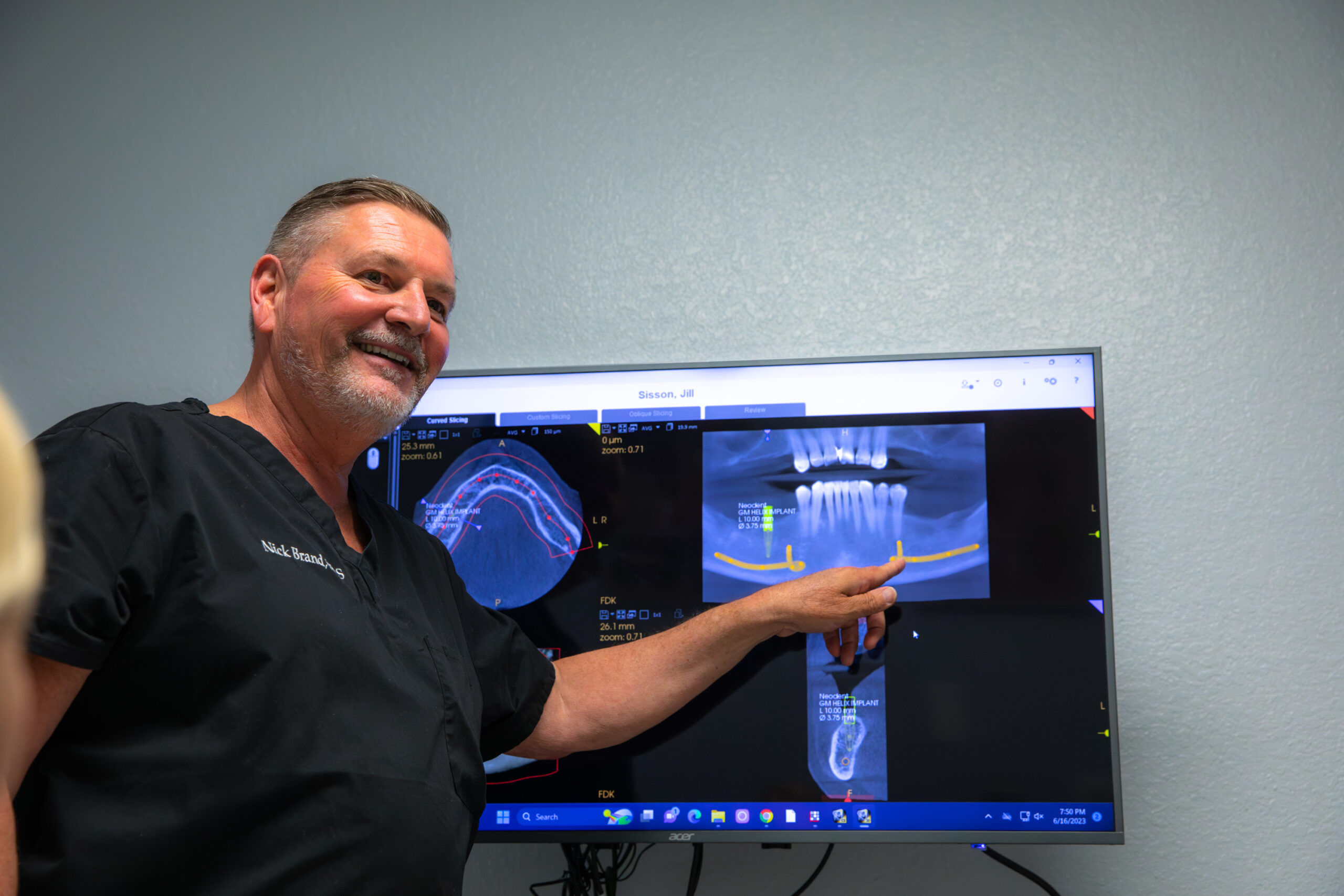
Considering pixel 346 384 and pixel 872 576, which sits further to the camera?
pixel 872 576

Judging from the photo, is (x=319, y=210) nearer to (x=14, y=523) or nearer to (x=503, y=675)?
(x=503, y=675)

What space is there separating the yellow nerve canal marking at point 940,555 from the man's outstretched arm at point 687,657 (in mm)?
60

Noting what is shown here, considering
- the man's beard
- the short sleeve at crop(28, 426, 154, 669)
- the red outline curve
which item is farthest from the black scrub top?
the red outline curve

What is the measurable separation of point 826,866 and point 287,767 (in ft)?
3.44

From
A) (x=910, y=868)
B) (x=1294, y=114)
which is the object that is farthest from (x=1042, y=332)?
(x=910, y=868)

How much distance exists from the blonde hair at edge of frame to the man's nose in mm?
1124

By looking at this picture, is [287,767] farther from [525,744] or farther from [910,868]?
[910,868]

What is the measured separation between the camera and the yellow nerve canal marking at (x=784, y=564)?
1.68 meters

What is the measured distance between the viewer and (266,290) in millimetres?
1440

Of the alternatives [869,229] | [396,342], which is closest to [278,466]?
[396,342]

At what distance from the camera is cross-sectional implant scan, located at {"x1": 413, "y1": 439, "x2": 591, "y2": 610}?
1756 millimetres

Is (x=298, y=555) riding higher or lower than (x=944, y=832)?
higher

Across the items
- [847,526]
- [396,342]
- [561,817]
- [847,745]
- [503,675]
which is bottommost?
[561,817]

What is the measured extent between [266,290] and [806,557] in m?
0.94
